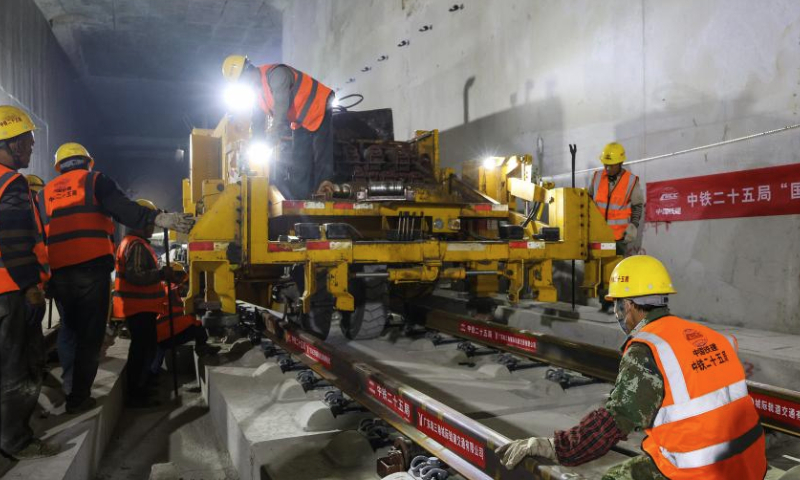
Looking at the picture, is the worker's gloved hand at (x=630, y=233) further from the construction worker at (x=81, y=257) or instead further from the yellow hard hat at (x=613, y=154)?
the construction worker at (x=81, y=257)

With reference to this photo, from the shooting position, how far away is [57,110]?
1830cm

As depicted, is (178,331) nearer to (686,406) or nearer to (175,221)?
(175,221)

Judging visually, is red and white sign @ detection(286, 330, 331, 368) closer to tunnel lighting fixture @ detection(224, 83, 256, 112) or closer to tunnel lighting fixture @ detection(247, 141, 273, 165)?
tunnel lighting fixture @ detection(247, 141, 273, 165)

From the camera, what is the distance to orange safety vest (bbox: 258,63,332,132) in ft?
20.5

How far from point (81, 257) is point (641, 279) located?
11.4 feet

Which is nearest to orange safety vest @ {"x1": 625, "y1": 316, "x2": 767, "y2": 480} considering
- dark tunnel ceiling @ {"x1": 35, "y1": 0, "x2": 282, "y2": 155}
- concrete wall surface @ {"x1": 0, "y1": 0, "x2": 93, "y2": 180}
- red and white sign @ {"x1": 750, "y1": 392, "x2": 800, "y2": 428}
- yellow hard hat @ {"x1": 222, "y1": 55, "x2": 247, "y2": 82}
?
red and white sign @ {"x1": 750, "y1": 392, "x2": 800, "y2": 428}

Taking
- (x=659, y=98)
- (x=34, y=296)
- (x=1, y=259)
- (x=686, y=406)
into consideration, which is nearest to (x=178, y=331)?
(x=34, y=296)

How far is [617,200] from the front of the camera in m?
6.68

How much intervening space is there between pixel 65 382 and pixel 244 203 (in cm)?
188

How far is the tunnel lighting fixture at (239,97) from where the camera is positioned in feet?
21.2

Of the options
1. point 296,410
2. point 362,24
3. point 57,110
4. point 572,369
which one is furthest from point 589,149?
point 57,110

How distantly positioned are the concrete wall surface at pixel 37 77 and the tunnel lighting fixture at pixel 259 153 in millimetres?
6552

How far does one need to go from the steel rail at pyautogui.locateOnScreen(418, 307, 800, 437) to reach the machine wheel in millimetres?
747

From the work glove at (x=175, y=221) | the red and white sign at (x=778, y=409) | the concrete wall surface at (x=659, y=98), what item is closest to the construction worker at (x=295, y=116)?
the work glove at (x=175, y=221)
